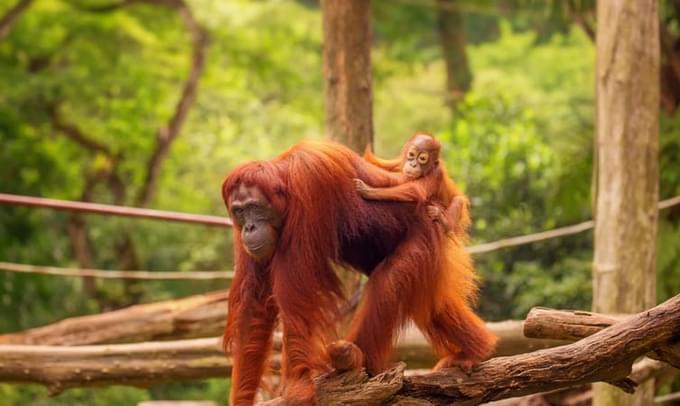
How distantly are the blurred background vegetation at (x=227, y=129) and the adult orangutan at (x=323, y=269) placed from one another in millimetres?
3355

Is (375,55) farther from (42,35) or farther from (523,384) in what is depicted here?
(523,384)

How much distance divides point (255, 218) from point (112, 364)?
82.5 inches

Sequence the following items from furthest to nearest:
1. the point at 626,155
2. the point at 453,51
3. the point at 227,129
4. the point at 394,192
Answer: the point at 453,51 < the point at 227,129 < the point at 626,155 < the point at 394,192

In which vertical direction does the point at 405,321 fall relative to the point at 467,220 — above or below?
below

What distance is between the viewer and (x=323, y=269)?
3559mm

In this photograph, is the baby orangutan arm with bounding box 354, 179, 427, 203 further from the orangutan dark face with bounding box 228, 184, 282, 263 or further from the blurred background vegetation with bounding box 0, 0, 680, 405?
the blurred background vegetation with bounding box 0, 0, 680, 405

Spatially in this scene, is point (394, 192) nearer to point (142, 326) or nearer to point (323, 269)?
point (323, 269)

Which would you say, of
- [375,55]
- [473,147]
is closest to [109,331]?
[473,147]

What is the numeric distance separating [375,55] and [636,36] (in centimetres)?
1117

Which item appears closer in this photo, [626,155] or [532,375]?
[532,375]

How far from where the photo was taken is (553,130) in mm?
11836

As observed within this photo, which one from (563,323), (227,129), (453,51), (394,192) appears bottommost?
(563,323)

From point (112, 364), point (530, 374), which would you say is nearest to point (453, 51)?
point (112, 364)

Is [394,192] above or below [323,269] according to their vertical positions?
above
